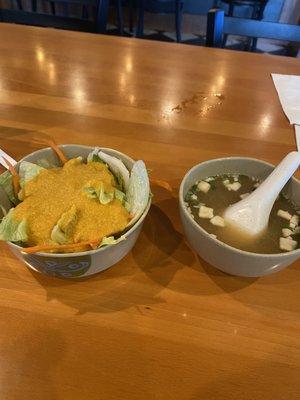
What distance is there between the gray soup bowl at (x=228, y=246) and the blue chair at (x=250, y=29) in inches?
36.3

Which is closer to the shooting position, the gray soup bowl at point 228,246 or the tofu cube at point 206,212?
the gray soup bowl at point 228,246

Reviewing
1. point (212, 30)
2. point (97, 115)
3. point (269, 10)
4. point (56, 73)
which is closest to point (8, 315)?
point (97, 115)

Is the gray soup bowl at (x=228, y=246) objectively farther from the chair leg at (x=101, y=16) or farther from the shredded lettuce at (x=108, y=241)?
the chair leg at (x=101, y=16)

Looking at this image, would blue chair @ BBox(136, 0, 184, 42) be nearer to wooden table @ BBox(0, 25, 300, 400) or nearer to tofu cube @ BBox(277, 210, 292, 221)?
wooden table @ BBox(0, 25, 300, 400)

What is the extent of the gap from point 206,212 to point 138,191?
129mm

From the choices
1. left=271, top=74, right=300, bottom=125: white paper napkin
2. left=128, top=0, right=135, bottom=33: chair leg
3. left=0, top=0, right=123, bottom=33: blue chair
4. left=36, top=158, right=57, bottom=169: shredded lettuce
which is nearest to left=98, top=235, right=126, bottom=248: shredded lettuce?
left=36, top=158, right=57, bottom=169: shredded lettuce

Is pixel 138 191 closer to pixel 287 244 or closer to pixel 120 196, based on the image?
pixel 120 196

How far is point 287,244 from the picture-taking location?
57 cm

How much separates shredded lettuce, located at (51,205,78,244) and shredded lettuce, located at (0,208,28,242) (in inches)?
1.7

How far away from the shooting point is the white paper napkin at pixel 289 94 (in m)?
1.03

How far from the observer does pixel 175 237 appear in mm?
665

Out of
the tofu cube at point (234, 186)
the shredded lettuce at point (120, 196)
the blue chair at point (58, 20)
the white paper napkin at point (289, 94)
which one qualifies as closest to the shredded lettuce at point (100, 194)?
the shredded lettuce at point (120, 196)

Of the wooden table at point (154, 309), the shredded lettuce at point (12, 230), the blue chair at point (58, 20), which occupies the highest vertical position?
the blue chair at point (58, 20)

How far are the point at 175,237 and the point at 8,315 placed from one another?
316 millimetres
